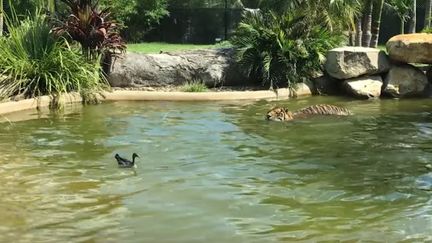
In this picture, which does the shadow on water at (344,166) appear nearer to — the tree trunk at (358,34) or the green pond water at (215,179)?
the green pond water at (215,179)

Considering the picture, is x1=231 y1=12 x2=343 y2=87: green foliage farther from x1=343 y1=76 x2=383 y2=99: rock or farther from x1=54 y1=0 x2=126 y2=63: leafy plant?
x1=54 y1=0 x2=126 y2=63: leafy plant

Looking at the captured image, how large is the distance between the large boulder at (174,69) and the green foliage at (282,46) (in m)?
0.46

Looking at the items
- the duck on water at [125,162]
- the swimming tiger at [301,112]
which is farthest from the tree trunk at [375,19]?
the duck on water at [125,162]

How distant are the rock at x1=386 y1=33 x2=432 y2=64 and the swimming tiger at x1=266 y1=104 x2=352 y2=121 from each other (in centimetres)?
422

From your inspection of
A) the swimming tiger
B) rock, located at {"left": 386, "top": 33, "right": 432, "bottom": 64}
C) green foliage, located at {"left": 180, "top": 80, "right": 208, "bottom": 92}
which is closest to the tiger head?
the swimming tiger

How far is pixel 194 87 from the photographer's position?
51.8 ft

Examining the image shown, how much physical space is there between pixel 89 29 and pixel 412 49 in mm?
7734

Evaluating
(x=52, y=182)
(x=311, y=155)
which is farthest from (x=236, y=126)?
(x=52, y=182)

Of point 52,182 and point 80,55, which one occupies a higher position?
point 80,55

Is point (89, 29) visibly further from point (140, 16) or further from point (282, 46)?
point (140, 16)

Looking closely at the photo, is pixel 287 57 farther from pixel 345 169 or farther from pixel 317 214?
pixel 317 214

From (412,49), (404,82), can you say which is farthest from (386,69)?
(412,49)

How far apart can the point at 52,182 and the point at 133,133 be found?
3.20 metres

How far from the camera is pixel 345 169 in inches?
332
